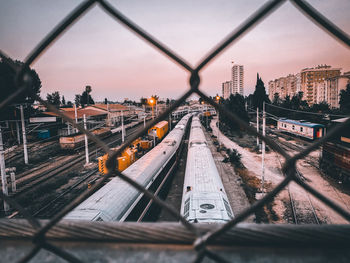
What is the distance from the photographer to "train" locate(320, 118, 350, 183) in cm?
1369

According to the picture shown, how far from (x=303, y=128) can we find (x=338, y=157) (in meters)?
13.2

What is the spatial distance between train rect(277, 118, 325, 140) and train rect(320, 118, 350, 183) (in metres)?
9.71

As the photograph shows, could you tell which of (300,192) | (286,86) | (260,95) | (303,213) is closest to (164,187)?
(303,213)

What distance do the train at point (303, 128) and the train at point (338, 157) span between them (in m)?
9.71

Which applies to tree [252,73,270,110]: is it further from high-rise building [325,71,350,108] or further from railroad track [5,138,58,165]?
railroad track [5,138,58,165]

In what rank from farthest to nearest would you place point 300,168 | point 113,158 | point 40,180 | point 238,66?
1. point 238,66
2. point 300,168
3. point 40,180
4. point 113,158

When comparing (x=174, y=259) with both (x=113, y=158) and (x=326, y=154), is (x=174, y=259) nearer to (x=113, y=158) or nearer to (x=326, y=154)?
(x=113, y=158)

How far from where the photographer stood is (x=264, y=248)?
0.57m

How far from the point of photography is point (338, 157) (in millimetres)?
14734

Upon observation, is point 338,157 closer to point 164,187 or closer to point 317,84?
point 164,187

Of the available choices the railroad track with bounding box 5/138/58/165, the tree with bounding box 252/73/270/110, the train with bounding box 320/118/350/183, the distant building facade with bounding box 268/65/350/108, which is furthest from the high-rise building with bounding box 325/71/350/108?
the railroad track with bounding box 5/138/58/165

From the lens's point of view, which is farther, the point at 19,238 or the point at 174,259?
the point at 19,238

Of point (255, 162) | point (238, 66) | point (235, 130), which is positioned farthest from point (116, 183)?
point (238, 66)

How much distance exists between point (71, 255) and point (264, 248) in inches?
21.8
